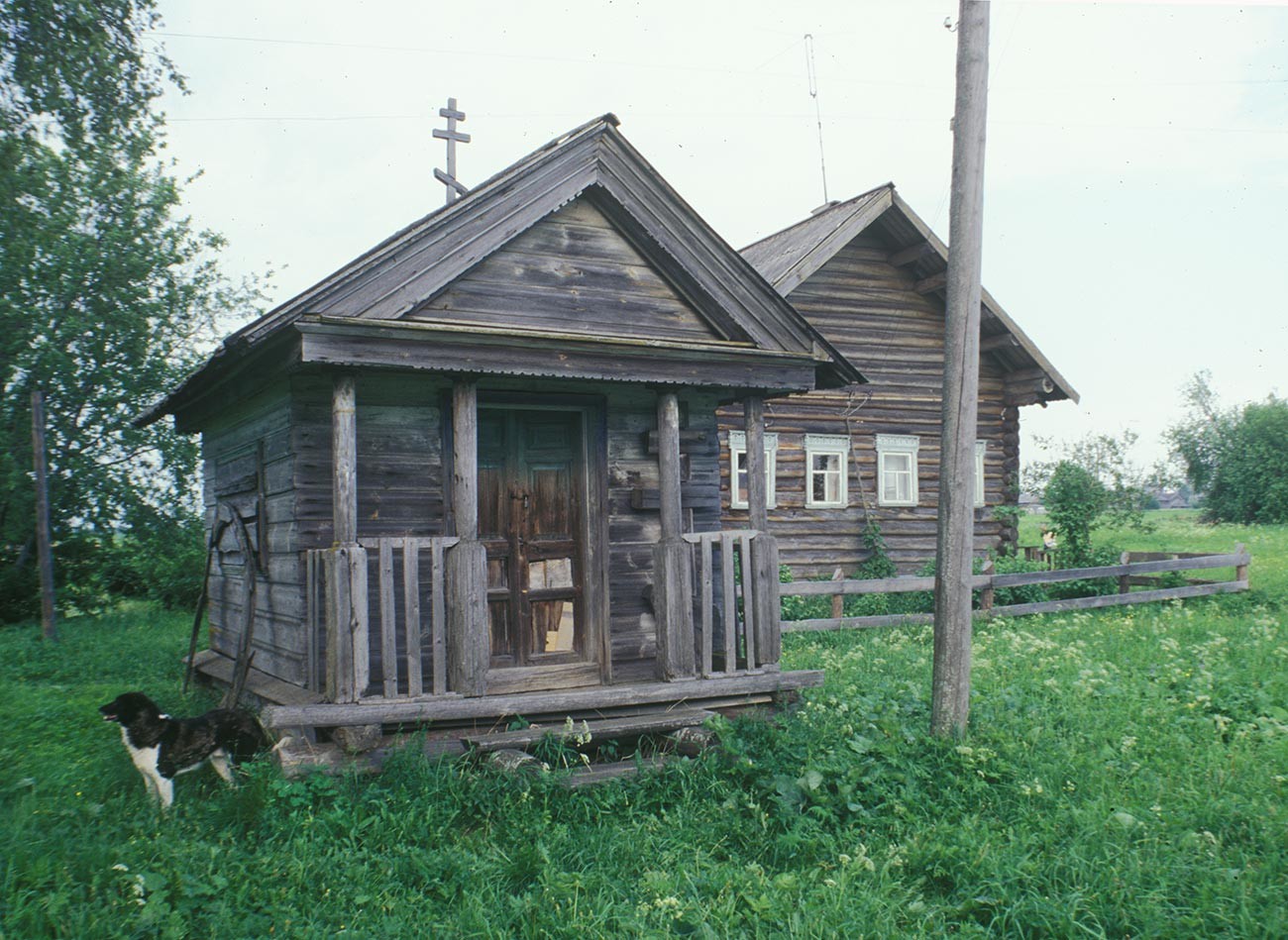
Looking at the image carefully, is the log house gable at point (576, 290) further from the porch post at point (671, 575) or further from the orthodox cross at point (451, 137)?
the orthodox cross at point (451, 137)

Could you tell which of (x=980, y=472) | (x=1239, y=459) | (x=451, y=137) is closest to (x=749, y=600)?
(x=451, y=137)

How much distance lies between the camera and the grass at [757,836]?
4633mm

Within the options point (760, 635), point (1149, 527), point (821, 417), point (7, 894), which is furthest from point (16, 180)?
point (1149, 527)

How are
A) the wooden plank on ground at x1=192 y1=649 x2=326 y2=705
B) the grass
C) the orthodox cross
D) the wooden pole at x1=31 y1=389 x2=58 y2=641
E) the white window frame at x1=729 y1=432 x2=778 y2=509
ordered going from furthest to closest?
the white window frame at x1=729 y1=432 x2=778 y2=509, the wooden pole at x1=31 y1=389 x2=58 y2=641, the orthodox cross, the wooden plank on ground at x1=192 y1=649 x2=326 y2=705, the grass

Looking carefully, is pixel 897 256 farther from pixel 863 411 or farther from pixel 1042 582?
pixel 1042 582

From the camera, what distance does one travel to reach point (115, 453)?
20.4 meters

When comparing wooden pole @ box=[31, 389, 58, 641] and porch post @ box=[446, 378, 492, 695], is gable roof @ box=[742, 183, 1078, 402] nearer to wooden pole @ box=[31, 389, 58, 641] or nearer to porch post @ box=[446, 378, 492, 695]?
porch post @ box=[446, 378, 492, 695]

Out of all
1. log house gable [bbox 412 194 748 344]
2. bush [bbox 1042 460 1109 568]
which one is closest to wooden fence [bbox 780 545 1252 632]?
bush [bbox 1042 460 1109 568]

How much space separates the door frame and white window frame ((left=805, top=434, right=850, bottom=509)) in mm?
9664

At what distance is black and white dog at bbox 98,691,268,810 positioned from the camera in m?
6.22

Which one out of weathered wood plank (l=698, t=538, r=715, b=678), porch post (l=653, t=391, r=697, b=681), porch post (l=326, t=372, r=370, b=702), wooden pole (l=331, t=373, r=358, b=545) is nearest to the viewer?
porch post (l=326, t=372, r=370, b=702)

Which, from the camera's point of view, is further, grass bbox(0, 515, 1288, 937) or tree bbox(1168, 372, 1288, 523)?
tree bbox(1168, 372, 1288, 523)

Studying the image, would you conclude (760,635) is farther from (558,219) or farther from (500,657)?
(558,219)

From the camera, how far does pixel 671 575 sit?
753cm
